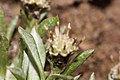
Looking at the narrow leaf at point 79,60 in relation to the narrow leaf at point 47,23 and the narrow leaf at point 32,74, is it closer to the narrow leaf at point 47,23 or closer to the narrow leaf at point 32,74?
the narrow leaf at point 32,74

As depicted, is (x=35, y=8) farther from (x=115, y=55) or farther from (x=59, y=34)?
(x=115, y=55)

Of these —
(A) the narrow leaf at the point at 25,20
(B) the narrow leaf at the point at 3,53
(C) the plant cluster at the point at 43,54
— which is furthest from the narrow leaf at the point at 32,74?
(A) the narrow leaf at the point at 25,20

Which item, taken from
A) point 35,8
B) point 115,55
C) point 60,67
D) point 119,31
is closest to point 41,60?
point 60,67

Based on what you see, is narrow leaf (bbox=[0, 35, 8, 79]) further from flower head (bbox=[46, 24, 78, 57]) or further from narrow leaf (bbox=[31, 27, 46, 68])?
flower head (bbox=[46, 24, 78, 57])

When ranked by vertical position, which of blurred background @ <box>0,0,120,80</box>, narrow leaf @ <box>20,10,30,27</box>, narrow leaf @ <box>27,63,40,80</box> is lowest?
blurred background @ <box>0,0,120,80</box>

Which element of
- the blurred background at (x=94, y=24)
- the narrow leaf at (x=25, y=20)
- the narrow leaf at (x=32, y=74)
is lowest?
the blurred background at (x=94, y=24)

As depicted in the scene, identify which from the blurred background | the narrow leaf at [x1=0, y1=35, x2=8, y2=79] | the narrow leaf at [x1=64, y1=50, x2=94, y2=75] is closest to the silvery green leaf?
the narrow leaf at [x1=0, y1=35, x2=8, y2=79]

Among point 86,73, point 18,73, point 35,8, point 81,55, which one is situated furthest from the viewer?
point 86,73

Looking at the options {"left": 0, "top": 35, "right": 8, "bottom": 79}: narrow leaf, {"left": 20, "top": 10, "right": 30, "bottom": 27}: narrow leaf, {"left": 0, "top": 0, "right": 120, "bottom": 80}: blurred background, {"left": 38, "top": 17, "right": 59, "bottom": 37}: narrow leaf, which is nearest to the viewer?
{"left": 0, "top": 35, "right": 8, "bottom": 79}: narrow leaf
